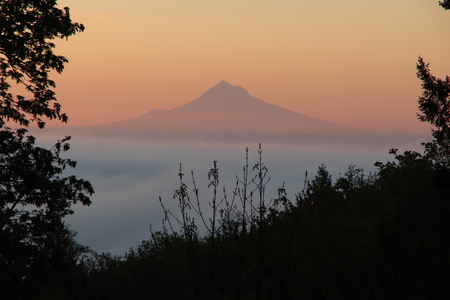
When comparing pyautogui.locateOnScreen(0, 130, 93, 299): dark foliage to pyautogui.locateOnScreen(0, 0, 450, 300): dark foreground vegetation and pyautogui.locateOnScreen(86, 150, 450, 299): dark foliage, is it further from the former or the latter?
pyautogui.locateOnScreen(86, 150, 450, 299): dark foliage

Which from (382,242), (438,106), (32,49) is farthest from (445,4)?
(32,49)

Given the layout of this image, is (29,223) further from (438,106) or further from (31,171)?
(438,106)

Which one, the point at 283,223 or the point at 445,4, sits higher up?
the point at 445,4

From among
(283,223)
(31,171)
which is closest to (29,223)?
(31,171)

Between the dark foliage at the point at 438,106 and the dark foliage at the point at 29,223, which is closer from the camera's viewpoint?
the dark foliage at the point at 29,223

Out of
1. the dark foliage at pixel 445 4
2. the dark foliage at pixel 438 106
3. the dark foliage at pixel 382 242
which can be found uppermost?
the dark foliage at pixel 445 4

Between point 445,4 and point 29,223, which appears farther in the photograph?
point 445,4

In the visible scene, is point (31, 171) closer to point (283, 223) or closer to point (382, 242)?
point (283, 223)

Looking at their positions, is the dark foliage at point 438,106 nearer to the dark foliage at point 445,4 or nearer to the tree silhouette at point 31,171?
the dark foliage at point 445,4

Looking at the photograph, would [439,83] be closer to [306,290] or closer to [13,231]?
[306,290]

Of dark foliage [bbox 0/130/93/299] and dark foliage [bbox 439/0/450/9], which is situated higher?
dark foliage [bbox 439/0/450/9]

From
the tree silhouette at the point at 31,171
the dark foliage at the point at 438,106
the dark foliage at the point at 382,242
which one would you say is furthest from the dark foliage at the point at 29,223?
the dark foliage at the point at 438,106

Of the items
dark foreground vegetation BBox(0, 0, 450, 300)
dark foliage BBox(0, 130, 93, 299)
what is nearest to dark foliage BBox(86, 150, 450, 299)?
dark foreground vegetation BBox(0, 0, 450, 300)

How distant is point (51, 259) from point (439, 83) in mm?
20544
